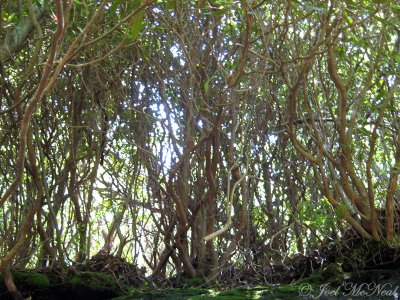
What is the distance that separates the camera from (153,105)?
177 inches

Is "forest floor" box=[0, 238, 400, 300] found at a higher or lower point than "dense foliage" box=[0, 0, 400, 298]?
lower

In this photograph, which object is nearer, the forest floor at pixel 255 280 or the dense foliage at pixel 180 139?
the forest floor at pixel 255 280

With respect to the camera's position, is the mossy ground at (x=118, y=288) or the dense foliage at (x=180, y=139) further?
the dense foliage at (x=180, y=139)

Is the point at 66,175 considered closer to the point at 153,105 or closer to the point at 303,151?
the point at 153,105

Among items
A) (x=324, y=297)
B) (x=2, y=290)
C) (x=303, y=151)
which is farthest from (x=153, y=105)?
(x=324, y=297)

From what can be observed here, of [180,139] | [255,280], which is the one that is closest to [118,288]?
[255,280]

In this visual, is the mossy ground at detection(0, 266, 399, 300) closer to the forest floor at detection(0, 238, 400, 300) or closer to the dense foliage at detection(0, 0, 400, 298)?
the forest floor at detection(0, 238, 400, 300)

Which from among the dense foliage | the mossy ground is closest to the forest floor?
the mossy ground

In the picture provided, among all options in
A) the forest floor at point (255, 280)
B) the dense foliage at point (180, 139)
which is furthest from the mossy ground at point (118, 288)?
the dense foliage at point (180, 139)

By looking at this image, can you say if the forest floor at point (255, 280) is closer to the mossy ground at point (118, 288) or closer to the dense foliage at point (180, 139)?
the mossy ground at point (118, 288)

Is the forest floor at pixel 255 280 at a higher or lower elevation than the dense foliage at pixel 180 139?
lower

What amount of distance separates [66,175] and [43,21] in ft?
→ 3.80

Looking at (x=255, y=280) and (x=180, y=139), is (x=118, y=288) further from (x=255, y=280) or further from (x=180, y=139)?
(x=180, y=139)

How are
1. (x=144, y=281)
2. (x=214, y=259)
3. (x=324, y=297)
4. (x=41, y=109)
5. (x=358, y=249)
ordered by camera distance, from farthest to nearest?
(x=41, y=109)
(x=214, y=259)
(x=144, y=281)
(x=358, y=249)
(x=324, y=297)
